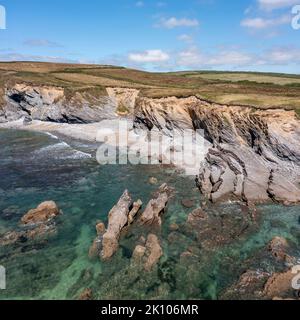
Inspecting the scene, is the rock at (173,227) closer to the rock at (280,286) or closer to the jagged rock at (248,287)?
the jagged rock at (248,287)

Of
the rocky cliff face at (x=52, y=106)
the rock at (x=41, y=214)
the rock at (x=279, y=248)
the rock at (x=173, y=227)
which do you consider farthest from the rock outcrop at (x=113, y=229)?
the rocky cliff face at (x=52, y=106)

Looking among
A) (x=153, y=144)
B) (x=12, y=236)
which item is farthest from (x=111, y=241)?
(x=153, y=144)

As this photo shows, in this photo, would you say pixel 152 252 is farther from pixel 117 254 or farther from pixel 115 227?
pixel 115 227

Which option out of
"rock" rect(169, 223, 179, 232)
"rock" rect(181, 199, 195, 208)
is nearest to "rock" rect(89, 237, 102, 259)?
"rock" rect(169, 223, 179, 232)

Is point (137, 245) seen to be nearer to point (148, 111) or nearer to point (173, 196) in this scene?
point (173, 196)

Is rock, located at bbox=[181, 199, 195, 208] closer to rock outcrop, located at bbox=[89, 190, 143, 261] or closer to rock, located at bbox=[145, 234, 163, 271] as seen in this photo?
rock outcrop, located at bbox=[89, 190, 143, 261]

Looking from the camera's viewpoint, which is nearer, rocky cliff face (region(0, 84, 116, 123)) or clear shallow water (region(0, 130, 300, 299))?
clear shallow water (region(0, 130, 300, 299))

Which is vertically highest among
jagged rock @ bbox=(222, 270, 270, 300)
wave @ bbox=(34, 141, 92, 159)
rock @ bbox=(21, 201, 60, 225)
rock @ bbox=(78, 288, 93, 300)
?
wave @ bbox=(34, 141, 92, 159)
